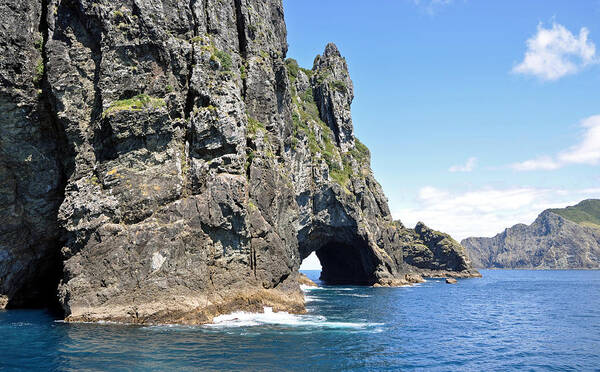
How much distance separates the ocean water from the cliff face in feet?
12.5

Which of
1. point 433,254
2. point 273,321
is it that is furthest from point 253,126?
point 433,254

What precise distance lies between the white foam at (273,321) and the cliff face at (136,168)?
0.94m

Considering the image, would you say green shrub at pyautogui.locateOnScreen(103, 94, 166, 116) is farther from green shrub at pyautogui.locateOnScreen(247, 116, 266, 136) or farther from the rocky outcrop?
the rocky outcrop

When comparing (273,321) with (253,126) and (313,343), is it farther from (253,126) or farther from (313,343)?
(253,126)

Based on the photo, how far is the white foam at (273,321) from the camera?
3319cm

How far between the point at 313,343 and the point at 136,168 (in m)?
22.2

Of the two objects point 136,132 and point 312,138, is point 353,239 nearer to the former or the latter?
point 312,138

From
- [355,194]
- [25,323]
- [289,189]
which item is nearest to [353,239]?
[355,194]

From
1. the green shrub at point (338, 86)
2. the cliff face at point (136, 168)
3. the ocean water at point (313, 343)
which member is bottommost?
the ocean water at point (313, 343)

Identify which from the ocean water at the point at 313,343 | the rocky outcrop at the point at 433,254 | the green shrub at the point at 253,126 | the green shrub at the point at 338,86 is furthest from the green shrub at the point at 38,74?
the rocky outcrop at the point at 433,254

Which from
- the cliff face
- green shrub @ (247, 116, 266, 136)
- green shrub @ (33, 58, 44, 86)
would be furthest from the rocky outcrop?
green shrub @ (33, 58, 44, 86)

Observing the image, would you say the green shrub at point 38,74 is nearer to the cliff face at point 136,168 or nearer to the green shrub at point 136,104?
the cliff face at point 136,168

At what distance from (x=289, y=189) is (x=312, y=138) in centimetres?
2628

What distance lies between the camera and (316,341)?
2772cm
